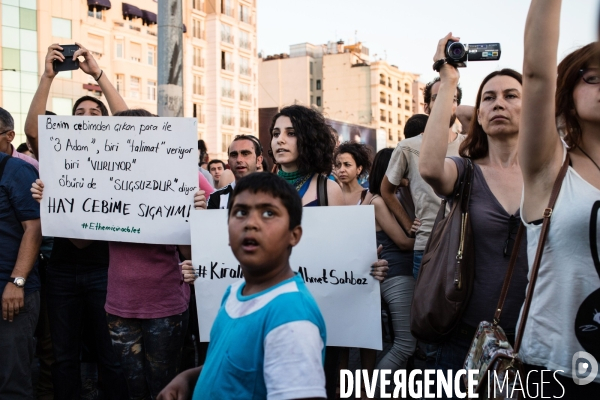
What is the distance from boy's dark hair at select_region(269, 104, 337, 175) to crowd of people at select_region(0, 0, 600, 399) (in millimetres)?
12

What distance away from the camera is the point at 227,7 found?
53.2 m

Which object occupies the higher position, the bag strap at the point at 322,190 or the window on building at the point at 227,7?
the window on building at the point at 227,7

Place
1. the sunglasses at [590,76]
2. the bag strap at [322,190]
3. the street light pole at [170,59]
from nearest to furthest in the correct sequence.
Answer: the sunglasses at [590,76]
the bag strap at [322,190]
the street light pole at [170,59]

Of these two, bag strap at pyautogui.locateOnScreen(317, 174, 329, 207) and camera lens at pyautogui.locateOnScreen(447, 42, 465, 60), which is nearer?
camera lens at pyautogui.locateOnScreen(447, 42, 465, 60)

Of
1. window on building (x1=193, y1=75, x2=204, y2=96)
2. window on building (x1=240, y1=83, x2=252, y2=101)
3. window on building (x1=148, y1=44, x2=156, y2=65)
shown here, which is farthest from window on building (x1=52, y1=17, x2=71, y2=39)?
window on building (x1=240, y1=83, x2=252, y2=101)

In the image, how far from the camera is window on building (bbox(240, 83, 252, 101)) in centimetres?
5362

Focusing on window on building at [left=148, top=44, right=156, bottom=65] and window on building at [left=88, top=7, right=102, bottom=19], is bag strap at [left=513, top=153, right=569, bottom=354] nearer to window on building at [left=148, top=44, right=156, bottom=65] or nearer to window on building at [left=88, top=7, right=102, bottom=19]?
window on building at [left=88, top=7, right=102, bottom=19]

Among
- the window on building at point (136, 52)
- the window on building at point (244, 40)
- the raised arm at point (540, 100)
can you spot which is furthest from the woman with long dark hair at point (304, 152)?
the window on building at point (244, 40)

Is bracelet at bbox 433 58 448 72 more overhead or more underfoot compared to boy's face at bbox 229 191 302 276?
more overhead

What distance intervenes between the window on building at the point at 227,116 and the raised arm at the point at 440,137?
49.4 meters

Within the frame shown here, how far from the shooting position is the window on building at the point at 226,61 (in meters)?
51.8

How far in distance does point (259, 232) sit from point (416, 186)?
2554mm

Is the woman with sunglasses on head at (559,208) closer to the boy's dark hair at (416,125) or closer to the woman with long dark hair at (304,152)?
the woman with long dark hair at (304,152)

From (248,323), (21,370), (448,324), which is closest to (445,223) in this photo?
(448,324)
